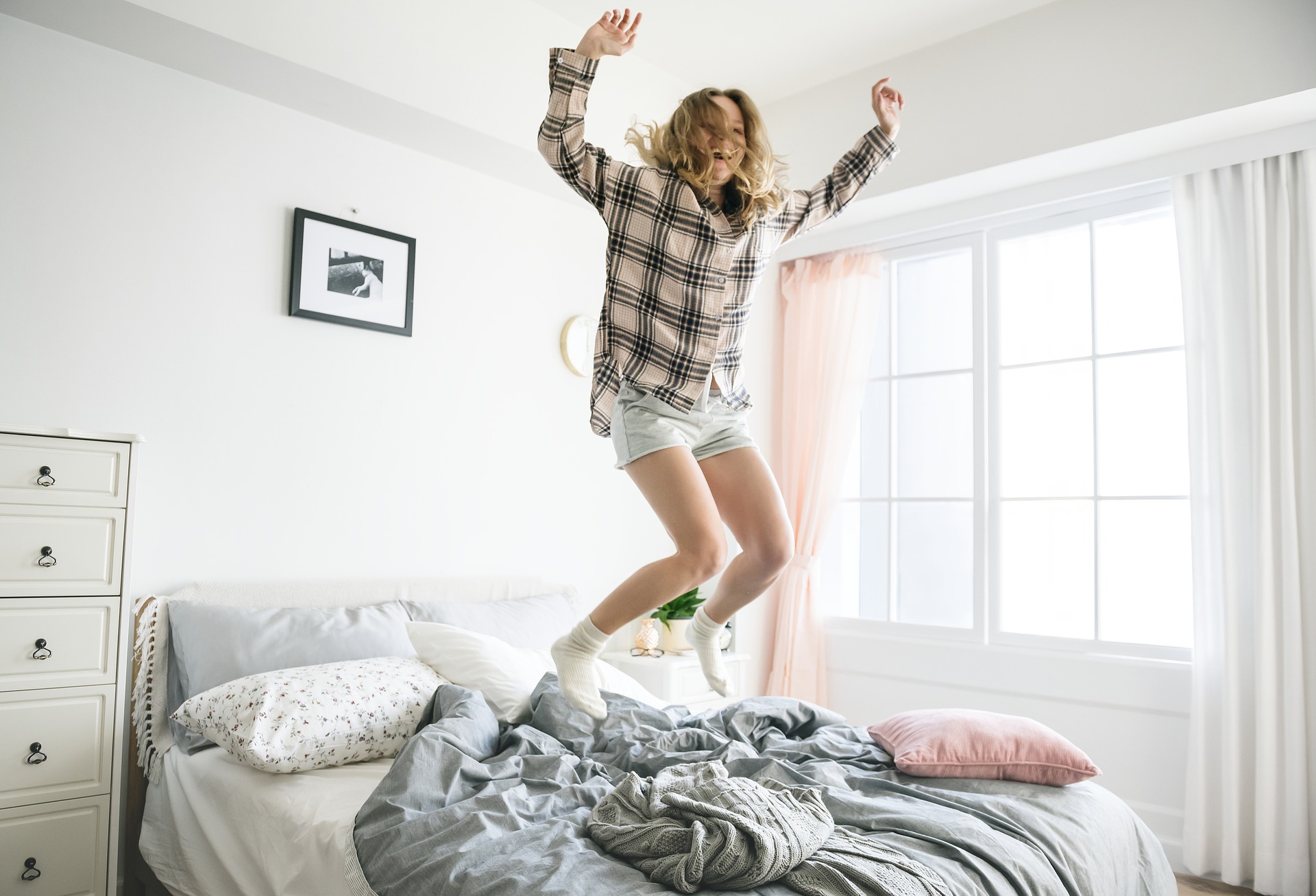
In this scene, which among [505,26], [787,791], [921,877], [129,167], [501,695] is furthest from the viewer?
[505,26]

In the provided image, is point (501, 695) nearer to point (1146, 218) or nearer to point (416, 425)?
point (416, 425)

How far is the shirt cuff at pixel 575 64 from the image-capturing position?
1.72 meters

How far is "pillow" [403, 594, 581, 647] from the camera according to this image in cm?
282

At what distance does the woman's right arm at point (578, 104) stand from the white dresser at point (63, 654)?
1263mm

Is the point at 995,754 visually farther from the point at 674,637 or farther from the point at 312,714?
the point at 674,637

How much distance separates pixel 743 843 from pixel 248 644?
1575mm

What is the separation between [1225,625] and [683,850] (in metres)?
2.34

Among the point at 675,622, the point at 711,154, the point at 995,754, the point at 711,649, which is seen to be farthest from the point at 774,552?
the point at 675,622

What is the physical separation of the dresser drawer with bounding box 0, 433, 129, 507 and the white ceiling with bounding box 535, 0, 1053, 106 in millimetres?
2134

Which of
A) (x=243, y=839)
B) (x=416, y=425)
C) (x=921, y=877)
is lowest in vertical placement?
(x=243, y=839)

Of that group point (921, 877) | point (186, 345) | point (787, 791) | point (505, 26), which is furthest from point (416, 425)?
point (921, 877)

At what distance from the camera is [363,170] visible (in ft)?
9.86

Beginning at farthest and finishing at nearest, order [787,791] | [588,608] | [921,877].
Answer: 1. [588,608]
2. [787,791]
3. [921,877]

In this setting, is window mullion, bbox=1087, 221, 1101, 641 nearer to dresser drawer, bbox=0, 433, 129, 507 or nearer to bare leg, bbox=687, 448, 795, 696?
bare leg, bbox=687, 448, 795, 696
